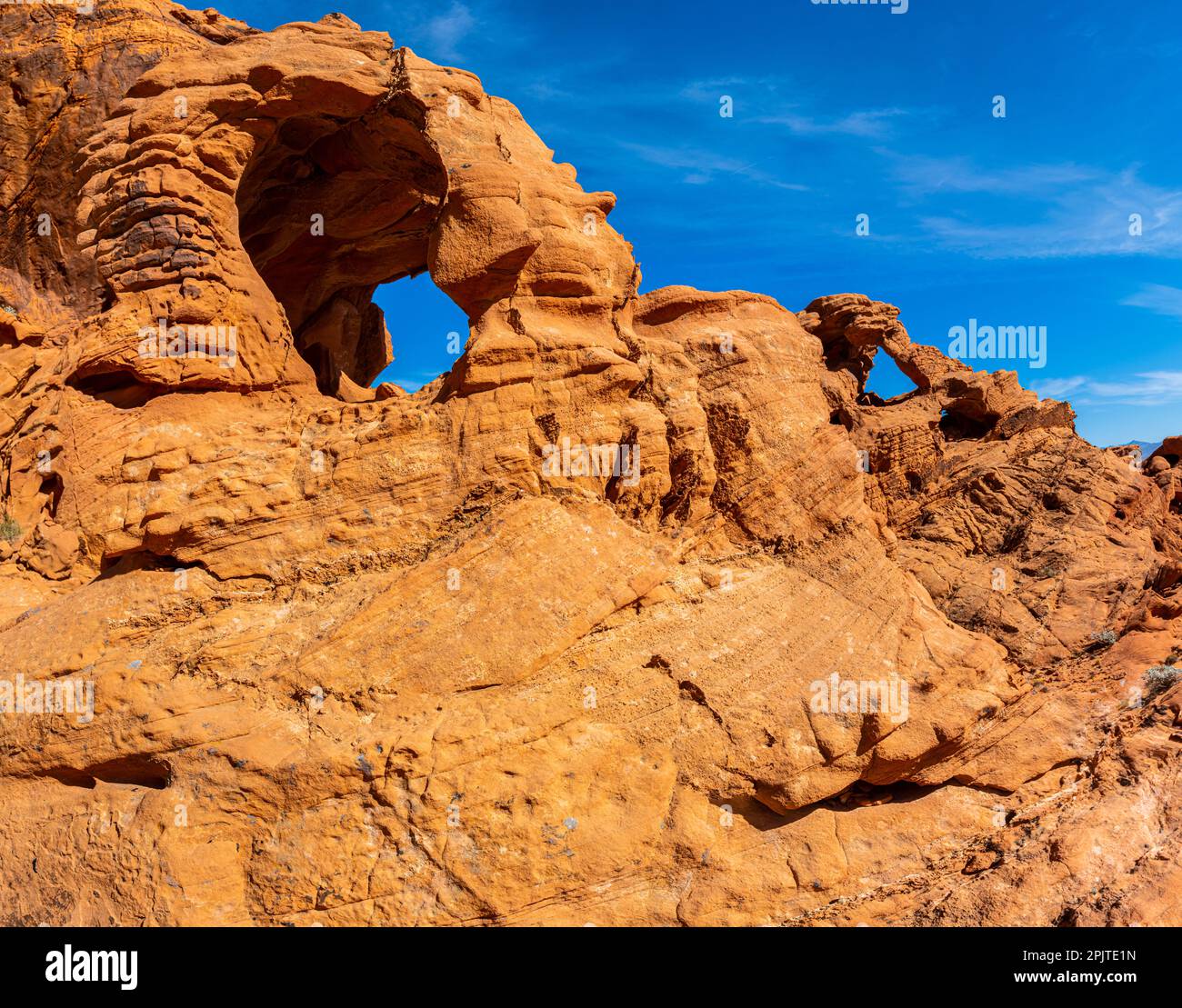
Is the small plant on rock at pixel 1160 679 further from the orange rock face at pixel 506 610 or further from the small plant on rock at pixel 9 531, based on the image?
the small plant on rock at pixel 9 531

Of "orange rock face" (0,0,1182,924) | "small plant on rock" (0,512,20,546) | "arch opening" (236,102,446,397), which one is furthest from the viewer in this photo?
"arch opening" (236,102,446,397)

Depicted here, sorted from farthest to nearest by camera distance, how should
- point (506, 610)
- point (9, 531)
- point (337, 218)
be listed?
point (337, 218) < point (9, 531) < point (506, 610)

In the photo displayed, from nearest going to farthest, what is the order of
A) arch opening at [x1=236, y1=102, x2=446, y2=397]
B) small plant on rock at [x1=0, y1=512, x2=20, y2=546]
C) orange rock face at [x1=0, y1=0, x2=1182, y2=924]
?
1. orange rock face at [x1=0, y1=0, x2=1182, y2=924]
2. small plant on rock at [x1=0, y1=512, x2=20, y2=546]
3. arch opening at [x1=236, y1=102, x2=446, y2=397]

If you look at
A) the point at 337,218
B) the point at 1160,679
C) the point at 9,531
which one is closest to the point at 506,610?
the point at 9,531

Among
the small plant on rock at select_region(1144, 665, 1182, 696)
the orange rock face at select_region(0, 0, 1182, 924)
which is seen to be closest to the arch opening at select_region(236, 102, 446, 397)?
the orange rock face at select_region(0, 0, 1182, 924)

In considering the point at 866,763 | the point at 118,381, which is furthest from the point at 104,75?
the point at 866,763

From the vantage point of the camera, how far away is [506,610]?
664 centimetres

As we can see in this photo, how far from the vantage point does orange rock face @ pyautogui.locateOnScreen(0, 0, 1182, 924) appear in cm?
604

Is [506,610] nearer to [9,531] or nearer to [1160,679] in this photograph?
[9,531]

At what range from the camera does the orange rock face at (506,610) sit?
604 centimetres

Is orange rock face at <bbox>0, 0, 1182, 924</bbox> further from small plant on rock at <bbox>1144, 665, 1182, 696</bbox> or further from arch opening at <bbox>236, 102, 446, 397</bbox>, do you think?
arch opening at <bbox>236, 102, 446, 397</bbox>

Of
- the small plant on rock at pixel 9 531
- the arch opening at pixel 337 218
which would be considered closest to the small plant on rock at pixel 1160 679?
the arch opening at pixel 337 218

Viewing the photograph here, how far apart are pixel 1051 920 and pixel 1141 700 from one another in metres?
3.13

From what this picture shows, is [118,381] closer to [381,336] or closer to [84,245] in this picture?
Result: [84,245]
